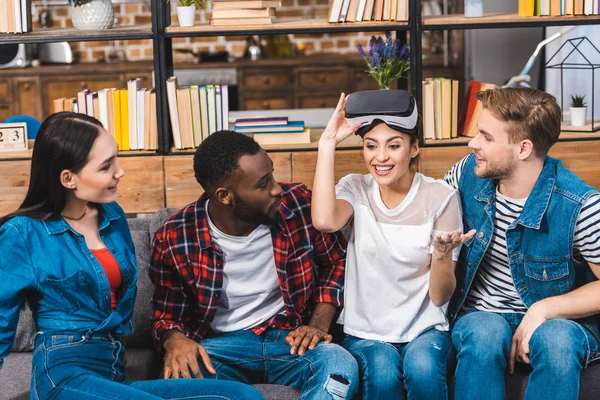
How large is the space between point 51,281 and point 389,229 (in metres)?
0.92

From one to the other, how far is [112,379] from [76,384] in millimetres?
149

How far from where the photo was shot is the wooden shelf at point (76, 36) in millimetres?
3119

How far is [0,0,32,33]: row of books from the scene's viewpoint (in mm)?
3168

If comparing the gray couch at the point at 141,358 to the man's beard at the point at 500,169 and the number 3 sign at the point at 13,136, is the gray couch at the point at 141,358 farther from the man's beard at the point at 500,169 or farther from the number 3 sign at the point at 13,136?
the number 3 sign at the point at 13,136

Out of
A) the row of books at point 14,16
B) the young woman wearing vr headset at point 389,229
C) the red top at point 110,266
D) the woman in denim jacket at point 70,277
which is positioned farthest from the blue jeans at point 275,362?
the row of books at point 14,16

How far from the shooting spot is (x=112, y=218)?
2.27m

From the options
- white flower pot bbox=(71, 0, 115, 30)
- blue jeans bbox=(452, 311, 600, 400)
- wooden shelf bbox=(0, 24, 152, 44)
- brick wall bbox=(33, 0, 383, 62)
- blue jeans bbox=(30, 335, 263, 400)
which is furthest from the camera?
brick wall bbox=(33, 0, 383, 62)

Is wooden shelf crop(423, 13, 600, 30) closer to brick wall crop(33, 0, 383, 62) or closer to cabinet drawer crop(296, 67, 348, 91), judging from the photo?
cabinet drawer crop(296, 67, 348, 91)

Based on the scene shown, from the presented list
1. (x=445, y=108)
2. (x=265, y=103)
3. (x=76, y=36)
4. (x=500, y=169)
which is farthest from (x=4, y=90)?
(x=500, y=169)

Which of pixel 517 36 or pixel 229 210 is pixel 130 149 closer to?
pixel 229 210

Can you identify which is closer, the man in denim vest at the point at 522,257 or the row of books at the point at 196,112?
the man in denim vest at the point at 522,257

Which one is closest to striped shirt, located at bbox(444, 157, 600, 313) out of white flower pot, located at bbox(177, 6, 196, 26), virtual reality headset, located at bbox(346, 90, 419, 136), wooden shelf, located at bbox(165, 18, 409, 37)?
virtual reality headset, located at bbox(346, 90, 419, 136)

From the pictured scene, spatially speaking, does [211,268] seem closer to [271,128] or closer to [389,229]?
[389,229]

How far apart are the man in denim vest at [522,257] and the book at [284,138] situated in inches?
35.8
